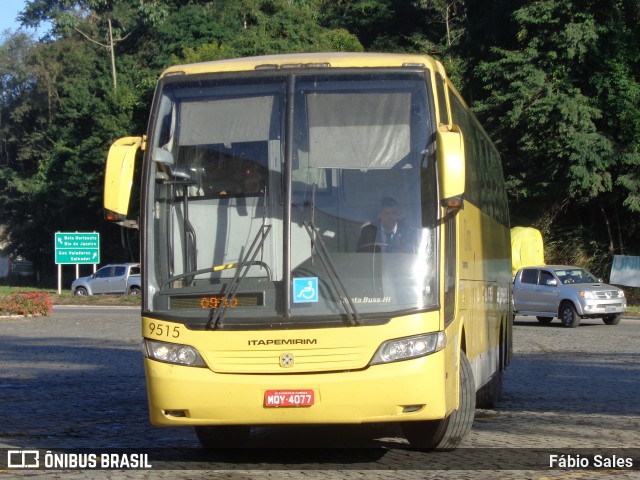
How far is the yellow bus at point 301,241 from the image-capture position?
25.9ft

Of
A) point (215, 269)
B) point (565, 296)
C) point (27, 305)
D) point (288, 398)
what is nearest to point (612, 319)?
point (565, 296)

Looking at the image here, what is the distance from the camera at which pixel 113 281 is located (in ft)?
166

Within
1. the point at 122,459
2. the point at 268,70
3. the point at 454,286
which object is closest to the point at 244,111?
the point at 268,70

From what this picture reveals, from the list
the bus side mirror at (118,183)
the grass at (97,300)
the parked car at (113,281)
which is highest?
the bus side mirror at (118,183)

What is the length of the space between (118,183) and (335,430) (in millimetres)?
3854

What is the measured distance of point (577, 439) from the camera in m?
9.85

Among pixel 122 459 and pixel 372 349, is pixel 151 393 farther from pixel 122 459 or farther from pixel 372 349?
pixel 372 349

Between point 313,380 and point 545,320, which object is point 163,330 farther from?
point 545,320

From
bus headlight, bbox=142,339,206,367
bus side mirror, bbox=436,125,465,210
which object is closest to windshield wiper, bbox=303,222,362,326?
bus side mirror, bbox=436,125,465,210

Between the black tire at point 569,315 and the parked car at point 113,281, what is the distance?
25.6 metres

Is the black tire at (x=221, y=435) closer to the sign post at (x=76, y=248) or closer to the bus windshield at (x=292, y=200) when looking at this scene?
the bus windshield at (x=292, y=200)

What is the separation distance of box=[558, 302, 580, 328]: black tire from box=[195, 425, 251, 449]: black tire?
20.4 m

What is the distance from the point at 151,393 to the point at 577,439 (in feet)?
13.6

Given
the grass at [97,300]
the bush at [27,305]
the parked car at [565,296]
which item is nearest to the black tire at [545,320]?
the parked car at [565,296]
